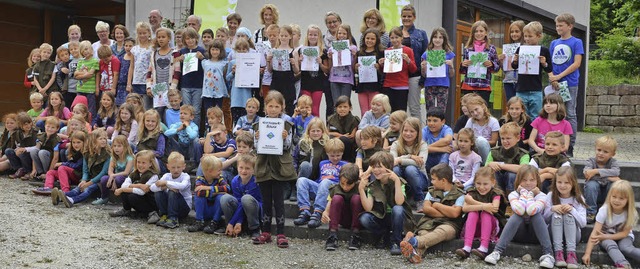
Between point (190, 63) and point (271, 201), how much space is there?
3368mm

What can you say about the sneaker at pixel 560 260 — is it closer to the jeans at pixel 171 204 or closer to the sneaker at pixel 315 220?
the sneaker at pixel 315 220

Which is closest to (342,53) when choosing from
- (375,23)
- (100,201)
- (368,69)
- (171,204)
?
(368,69)

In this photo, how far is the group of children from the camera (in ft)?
20.4

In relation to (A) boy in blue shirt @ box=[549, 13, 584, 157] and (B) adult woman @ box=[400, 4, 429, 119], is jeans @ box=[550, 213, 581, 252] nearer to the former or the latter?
(A) boy in blue shirt @ box=[549, 13, 584, 157]

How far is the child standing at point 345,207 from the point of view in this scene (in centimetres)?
658

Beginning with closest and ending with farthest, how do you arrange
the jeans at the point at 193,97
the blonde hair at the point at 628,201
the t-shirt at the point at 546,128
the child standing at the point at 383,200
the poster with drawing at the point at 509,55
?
the blonde hair at the point at 628,201 → the child standing at the point at 383,200 → the t-shirt at the point at 546,128 → the poster with drawing at the point at 509,55 → the jeans at the point at 193,97

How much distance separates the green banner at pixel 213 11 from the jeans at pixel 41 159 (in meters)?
4.16

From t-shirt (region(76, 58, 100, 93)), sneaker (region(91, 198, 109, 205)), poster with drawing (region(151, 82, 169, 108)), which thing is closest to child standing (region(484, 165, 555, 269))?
sneaker (region(91, 198, 109, 205))

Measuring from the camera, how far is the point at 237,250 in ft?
21.0

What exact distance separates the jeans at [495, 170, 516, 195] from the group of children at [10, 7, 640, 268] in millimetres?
15

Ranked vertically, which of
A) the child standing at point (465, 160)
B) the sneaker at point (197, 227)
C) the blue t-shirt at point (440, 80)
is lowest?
the sneaker at point (197, 227)

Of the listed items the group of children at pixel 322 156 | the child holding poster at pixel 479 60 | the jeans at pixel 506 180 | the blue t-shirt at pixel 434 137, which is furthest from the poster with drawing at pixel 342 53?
the jeans at pixel 506 180

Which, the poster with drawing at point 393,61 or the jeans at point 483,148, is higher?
the poster with drawing at point 393,61

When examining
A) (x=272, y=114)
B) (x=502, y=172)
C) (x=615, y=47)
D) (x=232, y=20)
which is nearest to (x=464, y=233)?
(x=502, y=172)
